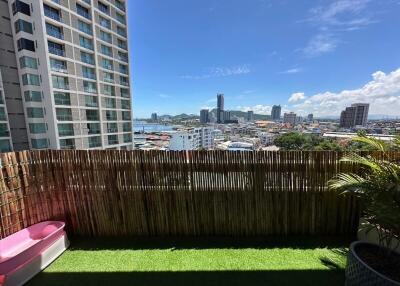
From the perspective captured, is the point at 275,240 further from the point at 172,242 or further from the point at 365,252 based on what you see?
the point at 172,242

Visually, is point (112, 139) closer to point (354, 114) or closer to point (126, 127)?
point (126, 127)

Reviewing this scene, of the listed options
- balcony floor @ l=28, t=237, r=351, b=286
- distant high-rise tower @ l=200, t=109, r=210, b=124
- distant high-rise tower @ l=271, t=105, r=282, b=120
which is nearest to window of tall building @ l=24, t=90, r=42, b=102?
balcony floor @ l=28, t=237, r=351, b=286

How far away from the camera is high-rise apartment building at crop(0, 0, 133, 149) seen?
22.6 meters

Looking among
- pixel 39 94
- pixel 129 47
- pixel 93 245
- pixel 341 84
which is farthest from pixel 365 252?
pixel 341 84

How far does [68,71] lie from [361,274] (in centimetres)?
3097

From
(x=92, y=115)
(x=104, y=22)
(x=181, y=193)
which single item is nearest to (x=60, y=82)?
(x=92, y=115)

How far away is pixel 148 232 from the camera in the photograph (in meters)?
3.56

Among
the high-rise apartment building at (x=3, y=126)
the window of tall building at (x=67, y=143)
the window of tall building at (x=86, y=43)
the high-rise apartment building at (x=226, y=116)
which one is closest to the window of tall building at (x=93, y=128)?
the window of tall building at (x=67, y=143)

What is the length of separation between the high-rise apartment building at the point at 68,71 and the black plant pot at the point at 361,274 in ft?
94.0

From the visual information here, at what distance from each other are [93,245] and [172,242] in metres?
1.27

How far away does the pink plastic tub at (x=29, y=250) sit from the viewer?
2.49 meters

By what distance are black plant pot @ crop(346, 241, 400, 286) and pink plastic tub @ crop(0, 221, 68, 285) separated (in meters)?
3.75

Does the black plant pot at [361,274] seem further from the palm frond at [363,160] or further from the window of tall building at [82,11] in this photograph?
the window of tall building at [82,11]

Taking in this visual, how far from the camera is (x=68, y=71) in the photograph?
25516 millimetres
